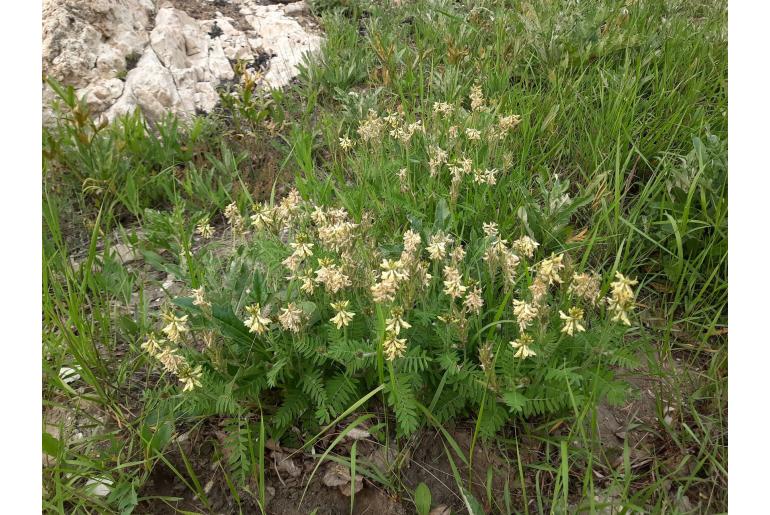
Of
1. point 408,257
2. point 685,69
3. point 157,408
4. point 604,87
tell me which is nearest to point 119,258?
point 157,408

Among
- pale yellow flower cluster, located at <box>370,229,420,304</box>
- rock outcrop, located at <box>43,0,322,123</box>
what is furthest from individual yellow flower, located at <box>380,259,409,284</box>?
rock outcrop, located at <box>43,0,322,123</box>

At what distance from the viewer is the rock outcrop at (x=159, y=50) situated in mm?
3623

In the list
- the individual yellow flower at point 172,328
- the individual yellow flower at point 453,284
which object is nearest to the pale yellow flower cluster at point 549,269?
the individual yellow flower at point 453,284

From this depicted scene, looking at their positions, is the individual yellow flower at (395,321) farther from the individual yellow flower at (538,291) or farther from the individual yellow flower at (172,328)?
the individual yellow flower at (172,328)

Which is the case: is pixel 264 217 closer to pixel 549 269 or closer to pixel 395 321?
pixel 395 321

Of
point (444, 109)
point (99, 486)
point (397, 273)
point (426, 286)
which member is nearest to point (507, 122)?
point (444, 109)

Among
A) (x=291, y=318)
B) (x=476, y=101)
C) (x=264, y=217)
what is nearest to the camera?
(x=291, y=318)

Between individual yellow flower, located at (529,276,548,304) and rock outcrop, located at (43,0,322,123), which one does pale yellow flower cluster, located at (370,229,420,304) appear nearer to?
individual yellow flower, located at (529,276,548,304)

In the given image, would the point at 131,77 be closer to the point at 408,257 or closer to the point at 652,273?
the point at 408,257

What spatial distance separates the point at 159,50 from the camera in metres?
3.97

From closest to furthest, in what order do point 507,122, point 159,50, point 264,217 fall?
point 264,217, point 507,122, point 159,50

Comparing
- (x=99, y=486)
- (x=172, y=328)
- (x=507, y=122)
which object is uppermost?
(x=507, y=122)

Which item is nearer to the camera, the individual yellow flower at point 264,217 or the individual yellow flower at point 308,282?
the individual yellow flower at point 308,282

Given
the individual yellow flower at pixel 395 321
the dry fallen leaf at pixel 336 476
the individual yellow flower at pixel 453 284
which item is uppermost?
the individual yellow flower at pixel 453 284
